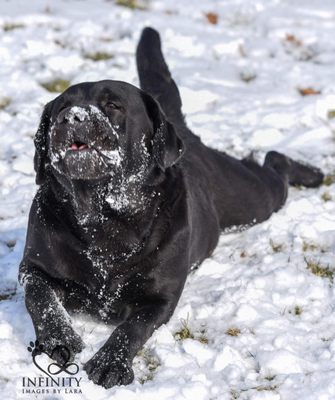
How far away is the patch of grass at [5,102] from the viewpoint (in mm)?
6402

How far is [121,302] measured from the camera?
12.1 ft

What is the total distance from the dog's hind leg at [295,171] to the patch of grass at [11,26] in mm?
3676

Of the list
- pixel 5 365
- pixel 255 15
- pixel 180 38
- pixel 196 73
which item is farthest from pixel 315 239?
pixel 255 15

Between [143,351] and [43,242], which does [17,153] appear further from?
[143,351]

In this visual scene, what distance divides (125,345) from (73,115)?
3.25 feet

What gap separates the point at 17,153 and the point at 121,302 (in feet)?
7.41

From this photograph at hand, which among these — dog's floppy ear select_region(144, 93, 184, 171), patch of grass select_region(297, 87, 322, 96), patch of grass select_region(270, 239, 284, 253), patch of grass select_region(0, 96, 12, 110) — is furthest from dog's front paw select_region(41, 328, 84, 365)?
patch of grass select_region(297, 87, 322, 96)

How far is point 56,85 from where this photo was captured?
677 centimetres

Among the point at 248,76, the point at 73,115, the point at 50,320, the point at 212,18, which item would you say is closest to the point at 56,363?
the point at 50,320

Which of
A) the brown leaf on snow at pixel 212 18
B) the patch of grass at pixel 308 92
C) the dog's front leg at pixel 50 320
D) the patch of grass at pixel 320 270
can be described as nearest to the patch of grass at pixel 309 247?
the patch of grass at pixel 320 270

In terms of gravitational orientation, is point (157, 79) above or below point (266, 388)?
above

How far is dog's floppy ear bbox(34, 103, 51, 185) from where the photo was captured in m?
3.73

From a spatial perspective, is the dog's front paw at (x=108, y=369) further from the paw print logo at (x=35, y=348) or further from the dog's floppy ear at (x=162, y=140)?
the dog's floppy ear at (x=162, y=140)

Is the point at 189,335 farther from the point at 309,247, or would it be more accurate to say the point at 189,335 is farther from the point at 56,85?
the point at 56,85
